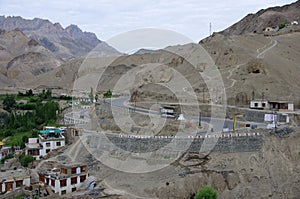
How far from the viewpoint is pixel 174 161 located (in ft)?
75.2

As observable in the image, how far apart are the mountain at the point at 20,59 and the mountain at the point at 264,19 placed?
53898 mm

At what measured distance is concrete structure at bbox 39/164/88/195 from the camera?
894 inches

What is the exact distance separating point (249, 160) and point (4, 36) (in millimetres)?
130422

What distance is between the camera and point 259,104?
99.5ft

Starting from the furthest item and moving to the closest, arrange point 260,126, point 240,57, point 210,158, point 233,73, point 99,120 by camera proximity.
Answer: point 240,57 → point 233,73 → point 99,120 → point 260,126 → point 210,158

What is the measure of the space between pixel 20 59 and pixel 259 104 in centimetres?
9804

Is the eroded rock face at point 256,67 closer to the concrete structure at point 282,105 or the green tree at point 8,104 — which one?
the concrete structure at point 282,105

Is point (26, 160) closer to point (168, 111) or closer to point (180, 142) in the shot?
point (168, 111)

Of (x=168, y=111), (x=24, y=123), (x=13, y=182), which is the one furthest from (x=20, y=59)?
(x=13, y=182)

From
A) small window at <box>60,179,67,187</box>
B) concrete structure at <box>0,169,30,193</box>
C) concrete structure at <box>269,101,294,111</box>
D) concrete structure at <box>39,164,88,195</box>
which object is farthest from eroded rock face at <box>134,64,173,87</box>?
small window at <box>60,179,67,187</box>

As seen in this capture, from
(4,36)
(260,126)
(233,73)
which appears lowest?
(260,126)

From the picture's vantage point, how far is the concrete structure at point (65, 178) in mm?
22711

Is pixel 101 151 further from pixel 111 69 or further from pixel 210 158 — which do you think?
pixel 111 69

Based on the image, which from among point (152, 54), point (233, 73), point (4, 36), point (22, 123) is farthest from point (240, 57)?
point (4, 36)
